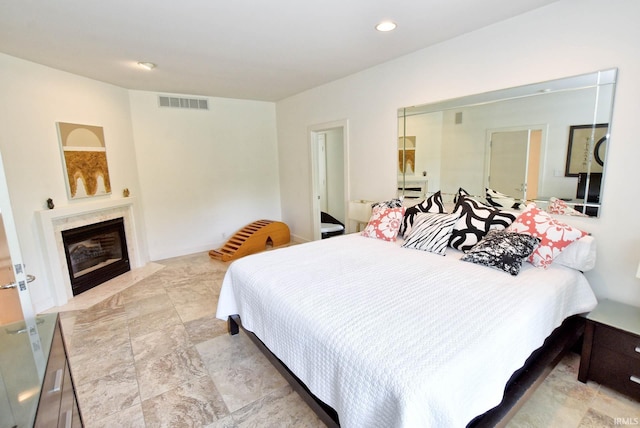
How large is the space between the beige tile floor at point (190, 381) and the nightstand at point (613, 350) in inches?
3.2

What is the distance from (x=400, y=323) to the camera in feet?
4.84

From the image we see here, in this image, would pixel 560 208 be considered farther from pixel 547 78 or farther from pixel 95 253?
pixel 95 253

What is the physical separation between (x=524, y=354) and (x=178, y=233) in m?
4.73

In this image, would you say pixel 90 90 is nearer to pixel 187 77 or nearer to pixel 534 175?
pixel 187 77

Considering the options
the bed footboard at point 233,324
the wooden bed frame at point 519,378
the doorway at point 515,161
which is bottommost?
the bed footboard at point 233,324

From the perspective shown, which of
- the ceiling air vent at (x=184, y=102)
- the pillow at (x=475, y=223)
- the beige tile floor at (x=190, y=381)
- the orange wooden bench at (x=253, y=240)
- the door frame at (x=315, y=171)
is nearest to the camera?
the beige tile floor at (x=190, y=381)

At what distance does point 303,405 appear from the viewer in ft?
6.13

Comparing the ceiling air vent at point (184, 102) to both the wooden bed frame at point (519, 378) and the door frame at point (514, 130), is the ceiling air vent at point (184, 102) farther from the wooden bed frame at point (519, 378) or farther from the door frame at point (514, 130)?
the door frame at point (514, 130)

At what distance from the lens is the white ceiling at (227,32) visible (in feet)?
6.98

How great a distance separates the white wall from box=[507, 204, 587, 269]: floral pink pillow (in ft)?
0.78

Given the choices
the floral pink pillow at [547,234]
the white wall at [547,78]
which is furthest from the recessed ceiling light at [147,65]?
the floral pink pillow at [547,234]

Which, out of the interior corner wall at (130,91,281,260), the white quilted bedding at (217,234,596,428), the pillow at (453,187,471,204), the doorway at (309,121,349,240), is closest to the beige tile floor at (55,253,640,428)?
the white quilted bedding at (217,234,596,428)

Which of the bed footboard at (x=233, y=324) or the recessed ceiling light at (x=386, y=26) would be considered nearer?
the recessed ceiling light at (x=386, y=26)

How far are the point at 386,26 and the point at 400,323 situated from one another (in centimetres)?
230
